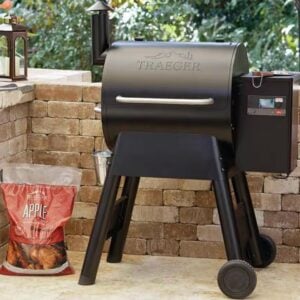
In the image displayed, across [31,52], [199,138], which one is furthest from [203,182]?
[31,52]

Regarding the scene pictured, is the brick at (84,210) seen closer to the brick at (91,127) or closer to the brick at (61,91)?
the brick at (91,127)

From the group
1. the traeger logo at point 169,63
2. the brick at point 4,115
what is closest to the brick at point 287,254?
the traeger logo at point 169,63

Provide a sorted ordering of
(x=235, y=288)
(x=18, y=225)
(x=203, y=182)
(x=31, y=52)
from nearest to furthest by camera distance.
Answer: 1. (x=235, y=288)
2. (x=18, y=225)
3. (x=203, y=182)
4. (x=31, y=52)

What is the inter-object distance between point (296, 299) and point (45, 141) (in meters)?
1.41

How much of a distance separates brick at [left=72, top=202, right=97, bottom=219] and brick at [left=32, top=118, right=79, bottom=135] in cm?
34

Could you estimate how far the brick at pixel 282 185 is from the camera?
4238mm

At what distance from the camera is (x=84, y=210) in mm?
4434

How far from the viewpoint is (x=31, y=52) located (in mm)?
7699

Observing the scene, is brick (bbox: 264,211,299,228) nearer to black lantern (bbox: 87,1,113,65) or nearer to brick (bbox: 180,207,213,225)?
brick (bbox: 180,207,213,225)

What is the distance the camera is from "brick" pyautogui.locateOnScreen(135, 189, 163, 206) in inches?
171

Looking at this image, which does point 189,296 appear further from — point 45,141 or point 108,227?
point 45,141

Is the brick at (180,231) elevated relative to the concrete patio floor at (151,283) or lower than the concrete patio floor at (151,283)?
elevated

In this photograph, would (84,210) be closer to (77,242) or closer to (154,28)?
(77,242)

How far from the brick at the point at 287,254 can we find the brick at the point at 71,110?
1.05 metres
